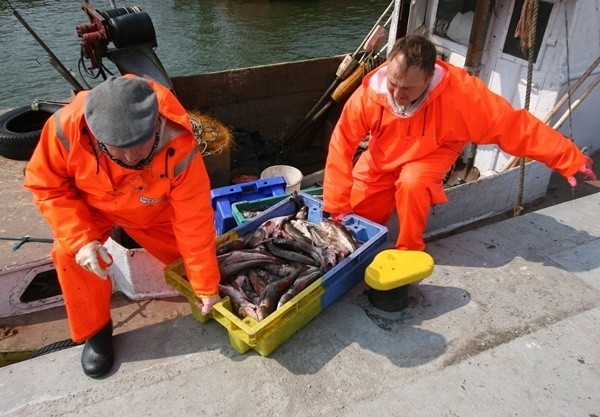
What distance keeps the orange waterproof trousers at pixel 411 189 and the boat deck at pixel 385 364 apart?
1.33ft

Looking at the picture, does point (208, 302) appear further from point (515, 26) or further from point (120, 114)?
point (515, 26)

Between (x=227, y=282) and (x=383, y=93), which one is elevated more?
(x=383, y=93)

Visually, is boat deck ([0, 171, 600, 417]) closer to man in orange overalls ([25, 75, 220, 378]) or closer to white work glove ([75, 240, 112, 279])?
man in orange overalls ([25, 75, 220, 378])

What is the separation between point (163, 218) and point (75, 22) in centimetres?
1535

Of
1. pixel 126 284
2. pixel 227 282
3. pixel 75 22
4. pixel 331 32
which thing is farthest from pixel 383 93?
pixel 75 22

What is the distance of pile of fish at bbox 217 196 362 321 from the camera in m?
2.81

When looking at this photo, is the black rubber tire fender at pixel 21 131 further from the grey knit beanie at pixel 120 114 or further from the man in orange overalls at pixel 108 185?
the grey knit beanie at pixel 120 114

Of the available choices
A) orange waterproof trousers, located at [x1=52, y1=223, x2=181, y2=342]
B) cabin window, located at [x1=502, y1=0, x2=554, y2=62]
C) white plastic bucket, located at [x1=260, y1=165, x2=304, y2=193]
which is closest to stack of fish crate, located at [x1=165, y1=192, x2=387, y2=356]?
orange waterproof trousers, located at [x1=52, y1=223, x2=181, y2=342]

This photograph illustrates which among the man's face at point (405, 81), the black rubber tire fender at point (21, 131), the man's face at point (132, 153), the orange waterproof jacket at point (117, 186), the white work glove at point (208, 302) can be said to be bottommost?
the black rubber tire fender at point (21, 131)

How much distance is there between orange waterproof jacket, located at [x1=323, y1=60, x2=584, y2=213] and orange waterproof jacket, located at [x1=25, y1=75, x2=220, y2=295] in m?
1.19

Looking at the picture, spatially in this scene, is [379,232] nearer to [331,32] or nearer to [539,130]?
[539,130]

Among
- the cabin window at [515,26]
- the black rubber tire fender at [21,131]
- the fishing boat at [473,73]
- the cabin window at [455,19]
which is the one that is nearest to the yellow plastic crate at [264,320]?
the fishing boat at [473,73]

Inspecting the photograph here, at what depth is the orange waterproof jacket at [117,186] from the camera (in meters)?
2.44

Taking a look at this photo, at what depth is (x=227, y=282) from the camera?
299 cm
